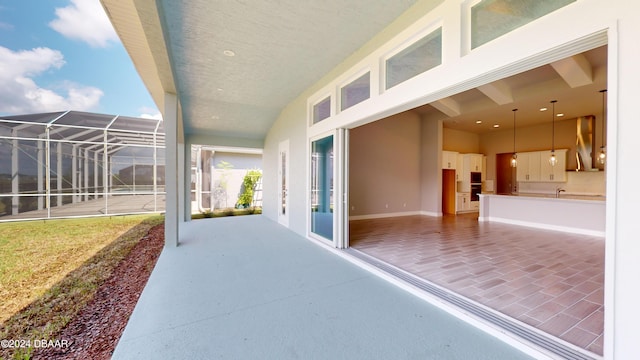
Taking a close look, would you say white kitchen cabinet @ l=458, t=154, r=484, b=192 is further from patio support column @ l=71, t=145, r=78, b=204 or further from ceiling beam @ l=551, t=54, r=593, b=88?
patio support column @ l=71, t=145, r=78, b=204

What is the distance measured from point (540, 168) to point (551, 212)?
3383mm

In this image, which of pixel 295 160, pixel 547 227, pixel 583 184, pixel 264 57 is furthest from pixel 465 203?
pixel 264 57

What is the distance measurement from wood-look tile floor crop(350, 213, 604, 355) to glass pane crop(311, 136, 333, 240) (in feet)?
2.53

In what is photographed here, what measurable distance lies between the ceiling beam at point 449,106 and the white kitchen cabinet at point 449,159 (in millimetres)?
1777

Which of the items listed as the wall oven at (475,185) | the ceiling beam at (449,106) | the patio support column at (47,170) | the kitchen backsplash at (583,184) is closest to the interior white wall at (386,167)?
the ceiling beam at (449,106)

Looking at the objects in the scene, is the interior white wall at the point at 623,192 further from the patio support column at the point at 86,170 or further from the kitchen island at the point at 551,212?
the patio support column at the point at 86,170

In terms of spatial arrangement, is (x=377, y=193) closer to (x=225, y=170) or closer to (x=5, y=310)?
(x=225, y=170)

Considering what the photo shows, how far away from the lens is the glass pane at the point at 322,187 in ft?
15.4

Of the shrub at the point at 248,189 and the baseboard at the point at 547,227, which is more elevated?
the shrub at the point at 248,189

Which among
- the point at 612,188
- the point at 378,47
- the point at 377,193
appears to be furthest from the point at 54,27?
the point at 612,188

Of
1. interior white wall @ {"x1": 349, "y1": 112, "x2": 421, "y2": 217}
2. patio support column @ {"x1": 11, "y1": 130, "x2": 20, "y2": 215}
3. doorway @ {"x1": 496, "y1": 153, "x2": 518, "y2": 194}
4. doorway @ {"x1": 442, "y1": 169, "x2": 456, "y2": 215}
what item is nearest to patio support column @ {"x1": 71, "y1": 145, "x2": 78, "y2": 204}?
patio support column @ {"x1": 11, "y1": 130, "x2": 20, "y2": 215}

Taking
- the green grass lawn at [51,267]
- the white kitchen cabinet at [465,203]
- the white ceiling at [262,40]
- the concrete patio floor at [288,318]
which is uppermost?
the white ceiling at [262,40]

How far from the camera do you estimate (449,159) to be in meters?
9.21

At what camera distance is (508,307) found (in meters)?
2.41
